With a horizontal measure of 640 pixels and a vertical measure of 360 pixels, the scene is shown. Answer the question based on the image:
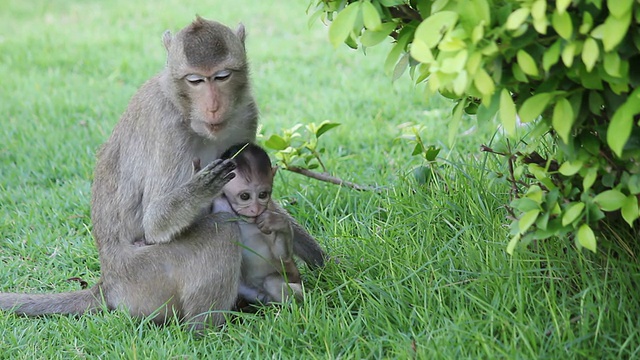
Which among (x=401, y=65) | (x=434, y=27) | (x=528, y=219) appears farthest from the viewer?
(x=401, y=65)

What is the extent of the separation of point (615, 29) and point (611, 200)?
31.2 inches

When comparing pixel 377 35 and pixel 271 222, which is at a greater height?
pixel 377 35

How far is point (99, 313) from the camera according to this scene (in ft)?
14.3

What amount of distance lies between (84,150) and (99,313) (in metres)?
2.66

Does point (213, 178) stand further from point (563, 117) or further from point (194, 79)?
point (563, 117)

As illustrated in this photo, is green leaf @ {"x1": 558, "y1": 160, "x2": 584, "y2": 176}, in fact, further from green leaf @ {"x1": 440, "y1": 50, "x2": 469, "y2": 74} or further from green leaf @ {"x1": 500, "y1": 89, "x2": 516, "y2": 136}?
green leaf @ {"x1": 440, "y1": 50, "x2": 469, "y2": 74}

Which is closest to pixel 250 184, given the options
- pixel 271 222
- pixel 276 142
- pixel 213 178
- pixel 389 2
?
pixel 271 222

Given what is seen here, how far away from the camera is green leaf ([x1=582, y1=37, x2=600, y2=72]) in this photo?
242 cm

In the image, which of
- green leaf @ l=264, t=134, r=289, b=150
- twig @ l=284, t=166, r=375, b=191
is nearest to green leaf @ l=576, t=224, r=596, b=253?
green leaf @ l=264, t=134, r=289, b=150

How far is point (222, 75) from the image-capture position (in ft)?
13.7

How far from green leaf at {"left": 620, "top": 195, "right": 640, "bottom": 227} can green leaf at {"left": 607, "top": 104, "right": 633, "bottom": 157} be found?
536mm

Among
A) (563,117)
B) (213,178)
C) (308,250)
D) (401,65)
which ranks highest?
(563,117)

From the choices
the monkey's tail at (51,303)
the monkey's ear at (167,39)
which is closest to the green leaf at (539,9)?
the monkey's ear at (167,39)

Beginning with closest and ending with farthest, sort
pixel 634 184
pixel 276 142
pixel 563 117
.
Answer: pixel 563 117 → pixel 634 184 → pixel 276 142
